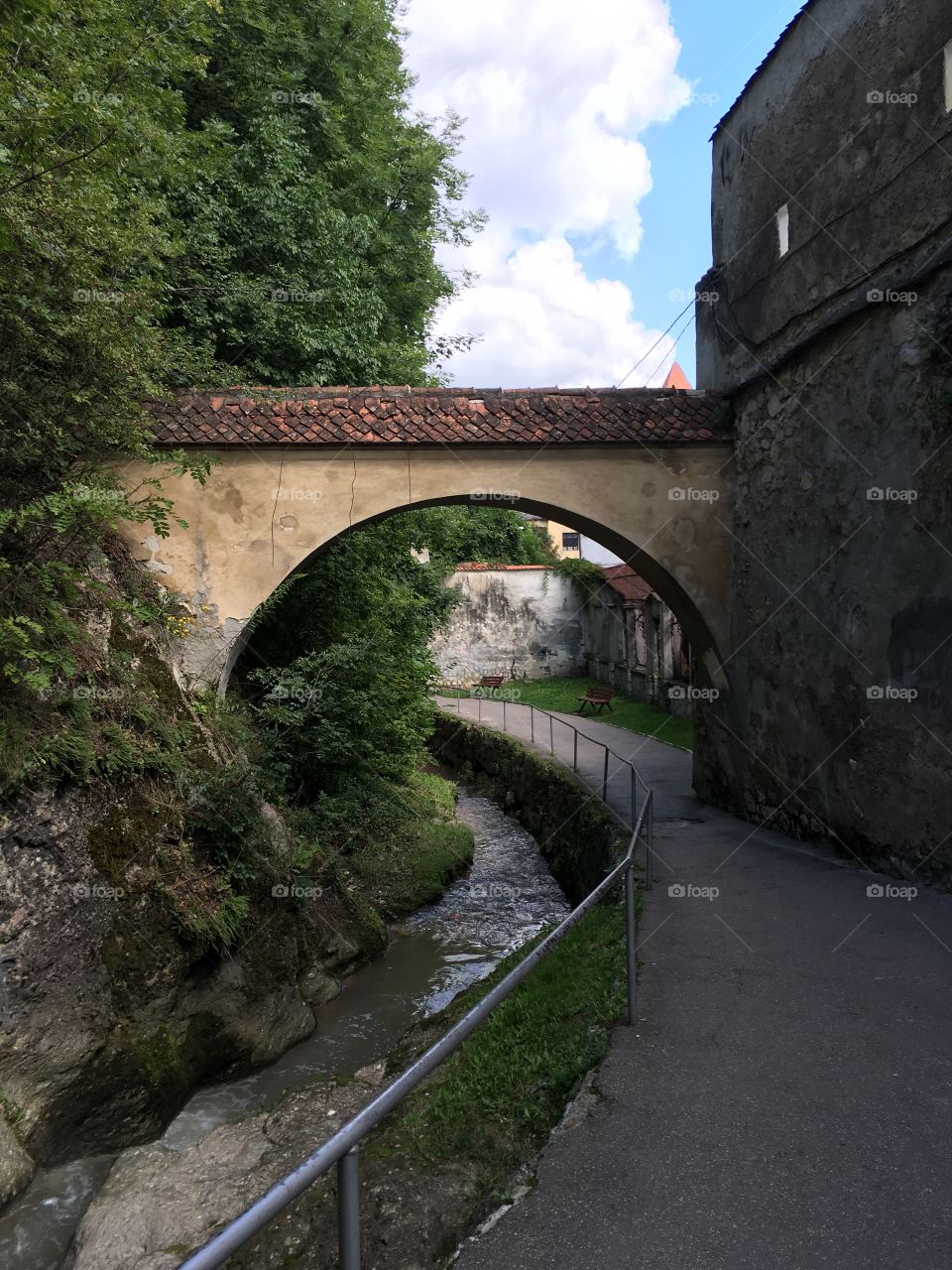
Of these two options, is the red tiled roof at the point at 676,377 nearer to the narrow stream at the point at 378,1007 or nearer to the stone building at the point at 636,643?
the stone building at the point at 636,643

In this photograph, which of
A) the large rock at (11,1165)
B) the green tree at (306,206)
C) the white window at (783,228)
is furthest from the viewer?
the green tree at (306,206)

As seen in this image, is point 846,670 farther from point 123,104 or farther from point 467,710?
point 467,710

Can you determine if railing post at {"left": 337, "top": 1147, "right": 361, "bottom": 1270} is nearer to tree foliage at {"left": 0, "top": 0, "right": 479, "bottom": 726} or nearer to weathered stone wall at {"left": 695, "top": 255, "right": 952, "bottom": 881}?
tree foliage at {"left": 0, "top": 0, "right": 479, "bottom": 726}

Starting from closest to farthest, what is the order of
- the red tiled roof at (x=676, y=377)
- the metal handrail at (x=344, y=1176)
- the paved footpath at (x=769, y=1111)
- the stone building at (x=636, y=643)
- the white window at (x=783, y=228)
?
the metal handrail at (x=344, y=1176) < the paved footpath at (x=769, y=1111) < the white window at (x=783, y=228) < the stone building at (x=636, y=643) < the red tiled roof at (x=676, y=377)

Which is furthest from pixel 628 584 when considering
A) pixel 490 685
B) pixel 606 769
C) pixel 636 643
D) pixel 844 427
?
pixel 844 427

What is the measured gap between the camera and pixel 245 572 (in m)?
9.27

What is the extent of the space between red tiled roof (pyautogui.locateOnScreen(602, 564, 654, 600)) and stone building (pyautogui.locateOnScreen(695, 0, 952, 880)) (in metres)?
14.5

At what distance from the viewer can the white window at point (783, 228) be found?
8.62 m

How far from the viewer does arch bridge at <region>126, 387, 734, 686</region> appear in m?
9.20

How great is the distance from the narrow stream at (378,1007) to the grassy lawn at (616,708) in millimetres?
4816

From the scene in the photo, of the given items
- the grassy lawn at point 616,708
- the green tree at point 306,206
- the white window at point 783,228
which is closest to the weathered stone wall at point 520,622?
the grassy lawn at point 616,708

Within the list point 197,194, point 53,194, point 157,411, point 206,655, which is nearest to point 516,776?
point 206,655

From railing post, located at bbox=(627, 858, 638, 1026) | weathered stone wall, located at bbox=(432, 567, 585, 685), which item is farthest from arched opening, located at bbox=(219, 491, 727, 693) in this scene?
weathered stone wall, located at bbox=(432, 567, 585, 685)

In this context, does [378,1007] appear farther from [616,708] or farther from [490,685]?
[490,685]
